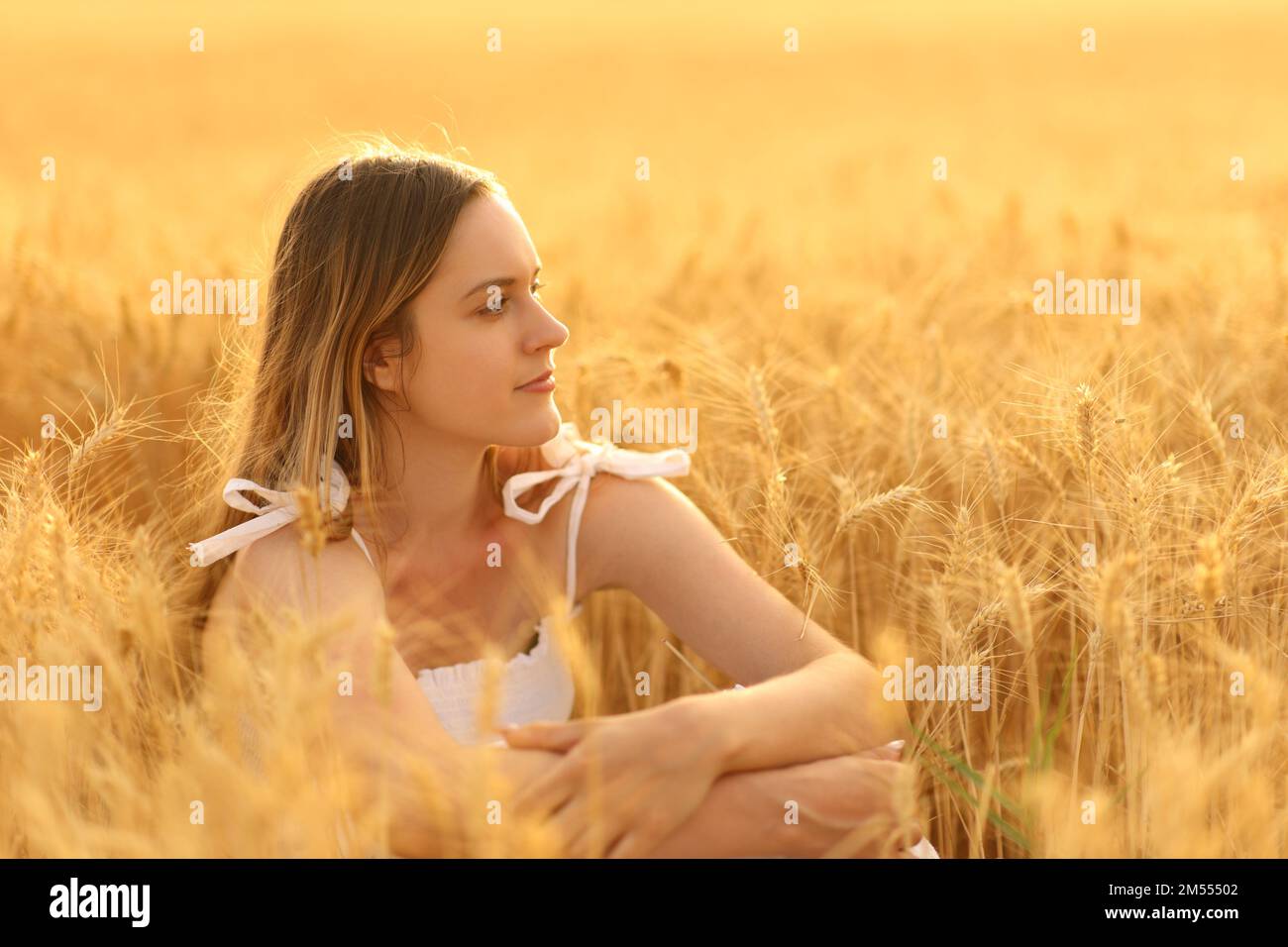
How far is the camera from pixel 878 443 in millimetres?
2314

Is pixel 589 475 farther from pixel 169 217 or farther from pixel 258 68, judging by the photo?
pixel 258 68

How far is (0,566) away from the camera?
67.1 inches

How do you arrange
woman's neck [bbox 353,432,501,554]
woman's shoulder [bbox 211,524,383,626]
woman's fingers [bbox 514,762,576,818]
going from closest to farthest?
woman's fingers [bbox 514,762,576,818], woman's shoulder [bbox 211,524,383,626], woman's neck [bbox 353,432,501,554]

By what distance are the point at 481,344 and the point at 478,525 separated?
0.35 m

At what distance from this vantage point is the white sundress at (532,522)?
1.76m

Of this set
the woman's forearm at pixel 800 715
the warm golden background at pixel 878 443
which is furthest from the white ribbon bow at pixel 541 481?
the woman's forearm at pixel 800 715

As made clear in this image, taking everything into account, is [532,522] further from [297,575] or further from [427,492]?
[297,575]

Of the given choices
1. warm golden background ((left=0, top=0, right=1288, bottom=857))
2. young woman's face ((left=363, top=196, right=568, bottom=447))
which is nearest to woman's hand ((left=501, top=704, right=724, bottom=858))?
warm golden background ((left=0, top=0, right=1288, bottom=857))

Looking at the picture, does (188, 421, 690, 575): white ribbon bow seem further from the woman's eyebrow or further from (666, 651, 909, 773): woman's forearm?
(666, 651, 909, 773): woman's forearm

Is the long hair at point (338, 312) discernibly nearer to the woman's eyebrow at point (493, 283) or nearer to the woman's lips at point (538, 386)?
the woman's eyebrow at point (493, 283)

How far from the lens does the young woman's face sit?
1.73 meters

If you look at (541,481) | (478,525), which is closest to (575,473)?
(541,481)

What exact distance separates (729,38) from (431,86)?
15.7 feet

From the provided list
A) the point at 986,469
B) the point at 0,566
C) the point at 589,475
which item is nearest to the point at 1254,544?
the point at 986,469
